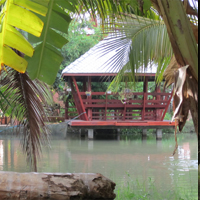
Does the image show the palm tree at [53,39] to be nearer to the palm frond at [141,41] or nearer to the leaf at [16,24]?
the leaf at [16,24]

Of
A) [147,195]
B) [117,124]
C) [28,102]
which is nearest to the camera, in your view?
[147,195]

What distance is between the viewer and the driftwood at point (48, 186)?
2.50m

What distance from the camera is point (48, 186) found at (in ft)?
8.34

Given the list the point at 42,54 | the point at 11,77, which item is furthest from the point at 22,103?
the point at 42,54

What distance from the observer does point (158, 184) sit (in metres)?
4.47

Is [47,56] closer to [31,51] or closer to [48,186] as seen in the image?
[31,51]

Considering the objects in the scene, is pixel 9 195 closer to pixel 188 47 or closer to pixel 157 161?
pixel 188 47

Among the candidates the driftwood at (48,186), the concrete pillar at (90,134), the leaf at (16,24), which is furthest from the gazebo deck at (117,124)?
the leaf at (16,24)

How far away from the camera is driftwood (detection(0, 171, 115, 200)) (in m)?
2.50

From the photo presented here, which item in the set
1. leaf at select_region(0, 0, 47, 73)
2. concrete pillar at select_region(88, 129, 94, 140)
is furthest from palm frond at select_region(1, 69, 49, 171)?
concrete pillar at select_region(88, 129, 94, 140)

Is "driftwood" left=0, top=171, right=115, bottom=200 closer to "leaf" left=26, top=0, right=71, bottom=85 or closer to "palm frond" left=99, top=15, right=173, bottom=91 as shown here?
"leaf" left=26, top=0, right=71, bottom=85

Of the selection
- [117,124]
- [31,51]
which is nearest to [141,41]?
[31,51]

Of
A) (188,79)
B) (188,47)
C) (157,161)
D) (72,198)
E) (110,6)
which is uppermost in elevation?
(110,6)

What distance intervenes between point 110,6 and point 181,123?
192cm
